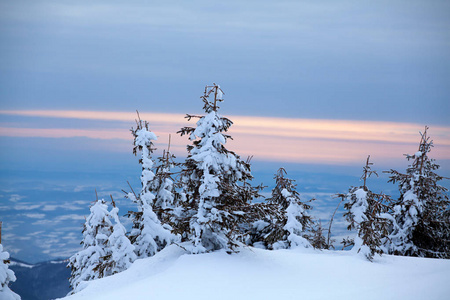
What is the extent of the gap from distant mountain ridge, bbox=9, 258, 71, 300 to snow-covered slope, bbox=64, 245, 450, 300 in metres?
178

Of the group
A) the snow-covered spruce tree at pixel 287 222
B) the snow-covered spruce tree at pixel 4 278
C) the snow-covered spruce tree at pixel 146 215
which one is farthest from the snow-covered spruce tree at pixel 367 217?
the snow-covered spruce tree at pixel 4 278

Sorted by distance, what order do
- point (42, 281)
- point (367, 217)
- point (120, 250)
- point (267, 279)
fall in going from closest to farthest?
point (267, 279) < point (120, 250) < point (367, 217) < point (42, 281)

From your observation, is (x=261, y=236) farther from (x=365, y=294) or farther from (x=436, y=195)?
(x=436, y=195)

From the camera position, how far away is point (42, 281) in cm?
18388

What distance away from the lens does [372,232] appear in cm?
1936

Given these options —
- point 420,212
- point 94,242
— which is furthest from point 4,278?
point 420,212

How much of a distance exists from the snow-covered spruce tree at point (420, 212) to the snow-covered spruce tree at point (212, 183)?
16.8m

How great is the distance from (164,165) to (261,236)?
303 inches

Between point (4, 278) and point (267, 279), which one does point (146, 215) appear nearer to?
point (4, 278)

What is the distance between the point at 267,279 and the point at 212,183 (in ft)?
13.8

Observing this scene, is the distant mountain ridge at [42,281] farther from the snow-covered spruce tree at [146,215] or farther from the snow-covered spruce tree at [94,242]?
the snow-covered spruce tree at [146,215]

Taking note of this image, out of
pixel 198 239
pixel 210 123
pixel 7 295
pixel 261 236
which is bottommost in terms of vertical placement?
pixel 7 295

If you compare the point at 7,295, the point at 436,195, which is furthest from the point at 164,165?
the point at 436,195

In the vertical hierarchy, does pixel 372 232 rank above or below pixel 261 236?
above
